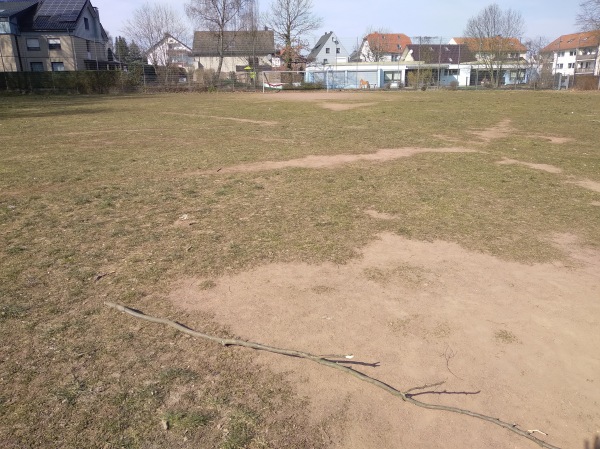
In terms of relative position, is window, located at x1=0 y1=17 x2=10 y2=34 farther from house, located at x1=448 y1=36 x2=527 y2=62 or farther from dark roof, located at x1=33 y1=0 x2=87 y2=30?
house, located at x1=448 y1=36 x2=527 y2=62

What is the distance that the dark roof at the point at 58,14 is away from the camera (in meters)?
46.4

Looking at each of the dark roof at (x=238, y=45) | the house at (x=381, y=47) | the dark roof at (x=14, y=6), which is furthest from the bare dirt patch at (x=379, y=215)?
the house at (x=381, y=47)

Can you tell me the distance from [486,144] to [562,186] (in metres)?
4.57

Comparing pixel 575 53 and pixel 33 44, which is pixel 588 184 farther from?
pixel 575 53

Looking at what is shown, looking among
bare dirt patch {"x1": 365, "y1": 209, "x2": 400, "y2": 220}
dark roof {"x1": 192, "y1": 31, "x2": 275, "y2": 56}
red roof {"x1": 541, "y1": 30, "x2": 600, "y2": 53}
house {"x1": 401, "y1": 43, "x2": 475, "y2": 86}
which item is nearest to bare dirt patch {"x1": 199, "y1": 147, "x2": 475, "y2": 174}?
bare dirt patch {"x1": 365, "y1": 209, "x2": 400, "y2": 220}

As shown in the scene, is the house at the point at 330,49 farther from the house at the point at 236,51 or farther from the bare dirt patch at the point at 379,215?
the bare dirt patch at the point at 379,215

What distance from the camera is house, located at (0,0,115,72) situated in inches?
1775

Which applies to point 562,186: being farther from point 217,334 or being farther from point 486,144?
point 217,334

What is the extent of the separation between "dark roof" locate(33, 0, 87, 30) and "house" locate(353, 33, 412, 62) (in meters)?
43.6

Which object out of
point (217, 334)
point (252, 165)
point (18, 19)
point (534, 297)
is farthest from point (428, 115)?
point (18, 19)

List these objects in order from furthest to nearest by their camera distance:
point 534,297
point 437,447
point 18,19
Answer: point 18,19 → point 534,297 → point 437,447

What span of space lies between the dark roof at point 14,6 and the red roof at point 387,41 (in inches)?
2049

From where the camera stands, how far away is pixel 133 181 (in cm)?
775

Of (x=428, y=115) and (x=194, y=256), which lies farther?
(x=428, y=115)
